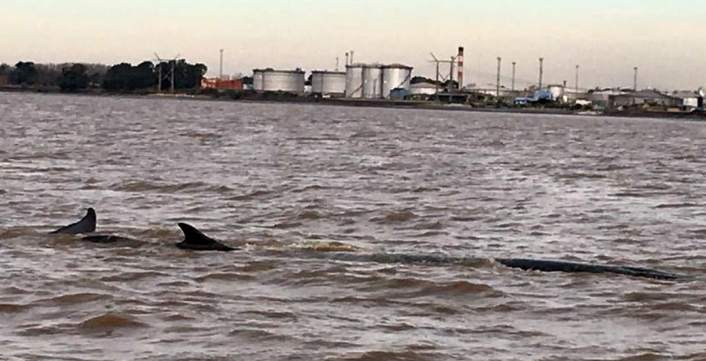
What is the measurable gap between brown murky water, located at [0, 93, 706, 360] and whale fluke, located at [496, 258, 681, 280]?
0.37 metres

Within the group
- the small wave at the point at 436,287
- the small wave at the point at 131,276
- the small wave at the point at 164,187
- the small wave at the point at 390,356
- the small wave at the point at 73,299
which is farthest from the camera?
the small wave at the point at 164,187

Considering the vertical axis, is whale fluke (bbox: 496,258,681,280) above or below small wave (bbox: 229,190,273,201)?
above

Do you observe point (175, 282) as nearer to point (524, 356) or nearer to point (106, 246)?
point (106, 246)

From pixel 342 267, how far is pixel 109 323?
505 cm

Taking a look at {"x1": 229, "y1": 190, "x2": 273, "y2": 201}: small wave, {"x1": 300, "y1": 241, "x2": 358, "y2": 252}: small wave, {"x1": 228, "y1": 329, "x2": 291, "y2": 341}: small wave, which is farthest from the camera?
{"x1": 229, "y1": 190, "x2": 273, "y2": 201}: small wave

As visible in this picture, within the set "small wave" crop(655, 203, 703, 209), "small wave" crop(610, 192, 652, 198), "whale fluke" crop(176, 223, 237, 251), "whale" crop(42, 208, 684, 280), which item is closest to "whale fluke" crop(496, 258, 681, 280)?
"whale" crop(42, 208, 684, 280)

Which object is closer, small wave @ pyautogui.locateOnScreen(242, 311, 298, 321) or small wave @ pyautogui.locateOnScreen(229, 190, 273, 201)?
small wave @ pyautogui.locateOnScreen(242, 311, 298, 321)

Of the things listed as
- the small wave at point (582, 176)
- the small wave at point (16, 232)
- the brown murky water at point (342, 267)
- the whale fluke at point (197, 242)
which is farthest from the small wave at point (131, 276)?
the small wave at point (582, 176)

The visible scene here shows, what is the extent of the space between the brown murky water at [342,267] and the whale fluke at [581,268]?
372 millimetres

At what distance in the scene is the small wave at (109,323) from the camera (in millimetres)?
14000

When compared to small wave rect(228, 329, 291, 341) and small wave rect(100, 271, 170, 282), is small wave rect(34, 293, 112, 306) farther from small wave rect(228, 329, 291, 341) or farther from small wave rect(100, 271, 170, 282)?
small wave rect(228, 329, 291, 341)

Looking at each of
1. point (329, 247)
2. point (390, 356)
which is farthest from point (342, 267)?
point (390, 356)

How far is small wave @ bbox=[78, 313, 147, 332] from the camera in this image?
14000mm

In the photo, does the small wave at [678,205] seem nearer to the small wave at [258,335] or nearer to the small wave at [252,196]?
the small wave at [252,196]
